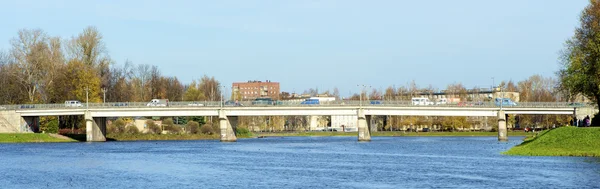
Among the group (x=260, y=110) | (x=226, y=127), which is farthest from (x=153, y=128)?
(x=260, y=110)

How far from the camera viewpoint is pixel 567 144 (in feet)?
240

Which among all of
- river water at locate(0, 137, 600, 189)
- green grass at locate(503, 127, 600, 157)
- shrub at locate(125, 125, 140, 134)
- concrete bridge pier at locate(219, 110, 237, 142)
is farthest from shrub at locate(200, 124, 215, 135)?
green grass at locate(503, 127, 600, 157)

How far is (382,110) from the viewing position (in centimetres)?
12538

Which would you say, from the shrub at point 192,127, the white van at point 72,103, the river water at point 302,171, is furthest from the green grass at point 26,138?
the river water at point 302,171

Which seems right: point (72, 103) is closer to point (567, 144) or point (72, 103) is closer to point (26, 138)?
point (26, 138)

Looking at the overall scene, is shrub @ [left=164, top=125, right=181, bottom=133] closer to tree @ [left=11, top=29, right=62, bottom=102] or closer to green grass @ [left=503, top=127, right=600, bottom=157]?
tree @ [left=11, top=29, right=62, bottom=102]

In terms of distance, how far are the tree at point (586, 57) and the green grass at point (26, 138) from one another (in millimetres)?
72120

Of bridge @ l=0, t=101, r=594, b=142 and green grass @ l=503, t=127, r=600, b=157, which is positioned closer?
green grass @ l=503, t=127, r=600, b=157

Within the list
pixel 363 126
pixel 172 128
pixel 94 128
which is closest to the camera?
pixel 363 126

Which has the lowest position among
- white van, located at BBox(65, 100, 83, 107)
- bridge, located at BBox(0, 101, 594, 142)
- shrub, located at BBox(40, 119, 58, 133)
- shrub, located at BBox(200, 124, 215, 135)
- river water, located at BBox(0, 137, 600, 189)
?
river water, located at BBox(0, 137, 600, 189)

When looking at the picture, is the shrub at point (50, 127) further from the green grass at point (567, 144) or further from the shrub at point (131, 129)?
the green grass at point (567, 144)

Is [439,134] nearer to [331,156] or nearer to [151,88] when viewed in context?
[151,88]

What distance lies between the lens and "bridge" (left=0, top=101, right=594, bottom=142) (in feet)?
409

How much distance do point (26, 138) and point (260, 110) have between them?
31668 millimetres
